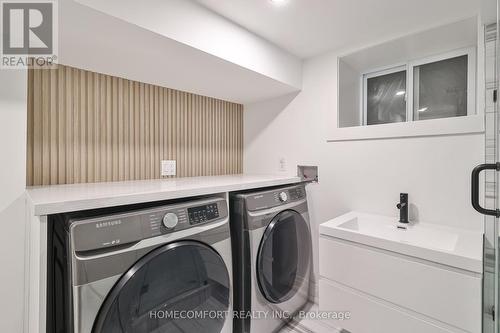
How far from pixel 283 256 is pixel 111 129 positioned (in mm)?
1462

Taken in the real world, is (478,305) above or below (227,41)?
below

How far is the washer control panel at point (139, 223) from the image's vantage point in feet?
2.60

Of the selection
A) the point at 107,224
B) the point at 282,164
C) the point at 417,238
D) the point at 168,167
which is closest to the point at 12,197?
the point at 107,224

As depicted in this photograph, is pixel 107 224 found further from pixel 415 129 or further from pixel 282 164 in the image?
pixel 415 129

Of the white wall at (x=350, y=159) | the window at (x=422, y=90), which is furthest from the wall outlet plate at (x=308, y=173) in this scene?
the window at (x=422, y=90)

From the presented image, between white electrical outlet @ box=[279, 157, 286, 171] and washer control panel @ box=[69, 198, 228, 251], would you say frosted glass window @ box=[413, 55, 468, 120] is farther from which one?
washer control panel @ box=[69, 198, 228, 251]

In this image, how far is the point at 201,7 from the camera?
4.04 ft

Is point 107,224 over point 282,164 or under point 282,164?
under

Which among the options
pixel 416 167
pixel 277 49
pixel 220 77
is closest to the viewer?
pixel 416 167

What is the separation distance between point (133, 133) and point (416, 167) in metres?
1.94

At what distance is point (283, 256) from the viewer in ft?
5.20

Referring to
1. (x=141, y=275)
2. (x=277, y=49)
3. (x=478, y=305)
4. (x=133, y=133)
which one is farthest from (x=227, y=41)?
(x=478, y=305)

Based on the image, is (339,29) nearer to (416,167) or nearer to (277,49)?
(277,49)

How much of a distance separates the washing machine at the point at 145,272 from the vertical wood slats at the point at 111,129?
2.21ft
